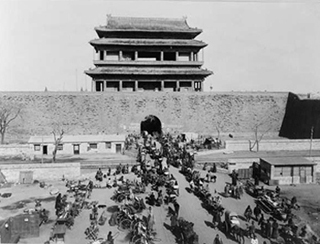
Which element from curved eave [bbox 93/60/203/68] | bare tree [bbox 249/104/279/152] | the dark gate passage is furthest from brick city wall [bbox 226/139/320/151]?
curved eave [bbox 93/60/203/68]

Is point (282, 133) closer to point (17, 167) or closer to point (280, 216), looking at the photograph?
point (280, 216)

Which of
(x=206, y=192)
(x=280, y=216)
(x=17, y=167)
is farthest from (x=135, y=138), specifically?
(x=280, y=216)

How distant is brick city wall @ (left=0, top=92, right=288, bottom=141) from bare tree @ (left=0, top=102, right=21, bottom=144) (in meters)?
0.46

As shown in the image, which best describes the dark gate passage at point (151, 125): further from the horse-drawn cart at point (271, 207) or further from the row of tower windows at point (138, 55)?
the horse-drawn cart at point (271, 207)

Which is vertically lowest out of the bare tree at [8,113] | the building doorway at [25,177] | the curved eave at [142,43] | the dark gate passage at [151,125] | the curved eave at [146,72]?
the building doorway at [25,177]

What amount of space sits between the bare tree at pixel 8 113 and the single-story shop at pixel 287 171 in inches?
917

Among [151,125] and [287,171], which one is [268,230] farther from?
[151,125]

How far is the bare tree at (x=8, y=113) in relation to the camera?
32156 mm

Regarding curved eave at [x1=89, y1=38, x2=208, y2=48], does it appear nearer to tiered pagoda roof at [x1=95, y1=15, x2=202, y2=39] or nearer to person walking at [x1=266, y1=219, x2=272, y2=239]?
tiered pagoda roof at [x1=95, y1=15, x2=202, y2=39]

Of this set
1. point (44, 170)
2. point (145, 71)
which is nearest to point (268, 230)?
point (44, 170)

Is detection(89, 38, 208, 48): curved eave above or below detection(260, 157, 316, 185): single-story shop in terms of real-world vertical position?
above

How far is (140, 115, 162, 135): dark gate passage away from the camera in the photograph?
37444mm

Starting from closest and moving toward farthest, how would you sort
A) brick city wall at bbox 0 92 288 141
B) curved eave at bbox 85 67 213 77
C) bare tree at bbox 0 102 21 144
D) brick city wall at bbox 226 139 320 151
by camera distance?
1. brick city wall at bbox 226 139 320 151
2. bare tree at bbox 0 102 21 144
3. brick city wall at bbox 0 92 288 141
4. curved eave at bbox 85 67 213 77

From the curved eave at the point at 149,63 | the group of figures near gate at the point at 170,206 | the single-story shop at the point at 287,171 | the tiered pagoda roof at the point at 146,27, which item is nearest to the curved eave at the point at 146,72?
the curved eave at the point at 149,63
